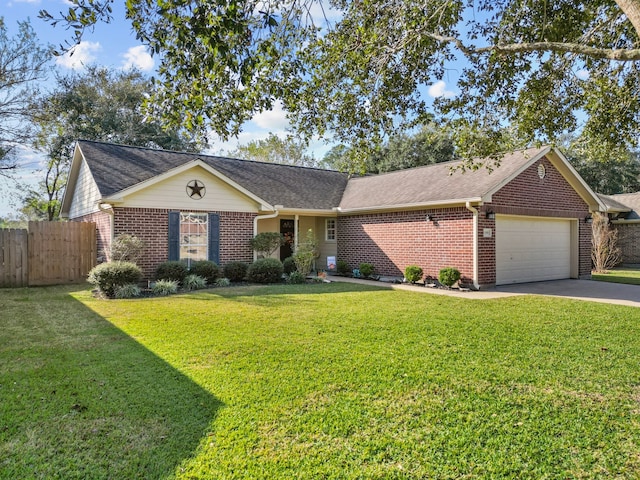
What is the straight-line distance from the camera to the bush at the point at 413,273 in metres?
13.3

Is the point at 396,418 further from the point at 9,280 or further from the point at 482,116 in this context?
the point at 9,280

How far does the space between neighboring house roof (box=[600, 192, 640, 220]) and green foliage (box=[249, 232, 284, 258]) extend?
18409 mm

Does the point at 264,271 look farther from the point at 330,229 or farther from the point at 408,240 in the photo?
the point at 330,229

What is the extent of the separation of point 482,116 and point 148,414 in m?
8.59

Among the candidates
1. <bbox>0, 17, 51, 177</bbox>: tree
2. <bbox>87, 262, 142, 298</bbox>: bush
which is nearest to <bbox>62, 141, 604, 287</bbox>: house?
<bbox>87, 262, 142, 298</bbox>: bush

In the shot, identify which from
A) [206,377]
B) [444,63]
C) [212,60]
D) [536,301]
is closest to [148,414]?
[206,377]

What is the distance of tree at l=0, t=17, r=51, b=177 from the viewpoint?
17.4 m

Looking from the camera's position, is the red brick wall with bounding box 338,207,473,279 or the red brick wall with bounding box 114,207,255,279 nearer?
the red brick wall with bounding box 114,207,255,279

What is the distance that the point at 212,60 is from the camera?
4.32 m

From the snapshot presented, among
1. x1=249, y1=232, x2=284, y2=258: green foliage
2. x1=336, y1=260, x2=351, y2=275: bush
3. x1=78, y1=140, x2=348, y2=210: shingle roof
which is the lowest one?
x1=336, y1=260, x2=351, y2=275: bush

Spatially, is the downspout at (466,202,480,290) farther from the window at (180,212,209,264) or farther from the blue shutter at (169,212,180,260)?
the blue shutter at (169,212,180,260)

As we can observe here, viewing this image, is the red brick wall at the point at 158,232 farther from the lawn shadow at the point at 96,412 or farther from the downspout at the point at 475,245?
the downspout at the point at 475,245

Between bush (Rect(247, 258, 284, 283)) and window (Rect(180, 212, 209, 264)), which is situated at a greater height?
window (Rect(180, 212, 209, 264))

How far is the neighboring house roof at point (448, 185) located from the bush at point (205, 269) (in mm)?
5872
